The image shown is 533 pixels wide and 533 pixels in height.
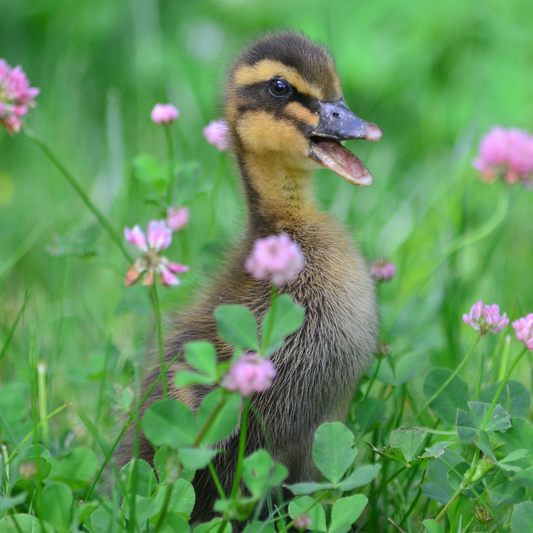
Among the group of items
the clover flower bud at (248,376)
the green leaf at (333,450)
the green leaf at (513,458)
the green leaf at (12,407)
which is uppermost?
the clover flower bud at (248,376)

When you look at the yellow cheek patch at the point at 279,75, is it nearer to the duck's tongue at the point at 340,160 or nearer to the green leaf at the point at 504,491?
the duck's tongue at the point at 340,160

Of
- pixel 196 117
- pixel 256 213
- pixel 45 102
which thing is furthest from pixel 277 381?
pixel 45 102

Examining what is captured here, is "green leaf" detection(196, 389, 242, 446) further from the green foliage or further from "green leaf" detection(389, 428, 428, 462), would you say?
"green leaf" detection(389, 428, 428, 462)

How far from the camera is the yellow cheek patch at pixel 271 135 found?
1832 mm

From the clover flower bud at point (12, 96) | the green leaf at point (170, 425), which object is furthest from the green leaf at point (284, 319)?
the clover flower bud at point (12, 96)

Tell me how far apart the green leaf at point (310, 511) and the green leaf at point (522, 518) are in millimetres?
350

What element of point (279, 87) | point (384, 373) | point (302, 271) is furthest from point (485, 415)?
point (279, 87)

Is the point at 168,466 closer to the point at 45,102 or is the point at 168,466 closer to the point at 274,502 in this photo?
the point at 274,502

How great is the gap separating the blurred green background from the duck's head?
25 centimetres

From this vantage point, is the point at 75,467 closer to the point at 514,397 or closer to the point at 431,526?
the point at 431,526

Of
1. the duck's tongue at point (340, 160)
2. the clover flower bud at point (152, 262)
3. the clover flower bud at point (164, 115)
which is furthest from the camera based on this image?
the clover flower bud at point (164, 115)

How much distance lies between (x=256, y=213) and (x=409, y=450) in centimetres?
73

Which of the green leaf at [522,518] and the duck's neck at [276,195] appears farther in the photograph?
the duck's neck at [276,195]

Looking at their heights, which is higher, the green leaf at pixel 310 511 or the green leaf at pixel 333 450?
the green leaf at pixel 333 450
